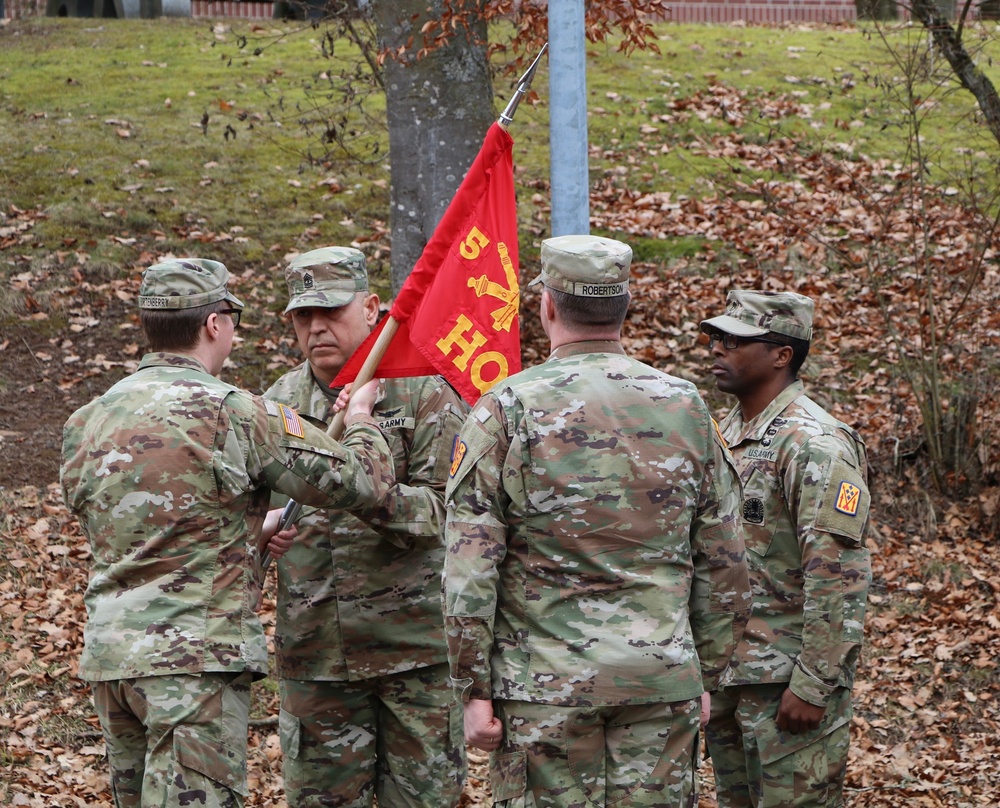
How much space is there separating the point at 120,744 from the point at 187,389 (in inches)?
48.3

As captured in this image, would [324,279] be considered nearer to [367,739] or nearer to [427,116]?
[367,739]

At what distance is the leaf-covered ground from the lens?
6.48 metres

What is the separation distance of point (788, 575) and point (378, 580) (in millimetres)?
1609

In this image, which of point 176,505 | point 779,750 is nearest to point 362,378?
point 176,505

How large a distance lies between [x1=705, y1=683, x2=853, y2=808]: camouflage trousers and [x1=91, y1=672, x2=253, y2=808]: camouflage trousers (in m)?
1.94

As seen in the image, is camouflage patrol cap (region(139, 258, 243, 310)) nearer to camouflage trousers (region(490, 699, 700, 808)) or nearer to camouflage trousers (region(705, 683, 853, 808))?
camouflage trousers (region(490, 699, 700, 808))

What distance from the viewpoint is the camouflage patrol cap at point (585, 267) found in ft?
12.2

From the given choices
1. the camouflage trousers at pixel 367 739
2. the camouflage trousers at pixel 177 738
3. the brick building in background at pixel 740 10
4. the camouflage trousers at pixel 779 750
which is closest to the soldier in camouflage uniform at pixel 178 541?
the camouflage trousers at pixel 177 738

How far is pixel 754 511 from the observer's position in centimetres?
468

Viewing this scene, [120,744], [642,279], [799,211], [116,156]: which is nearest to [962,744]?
[120,744]

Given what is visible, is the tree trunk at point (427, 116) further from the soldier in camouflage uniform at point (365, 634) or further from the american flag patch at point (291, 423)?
the american flag patch at point (291, 423)

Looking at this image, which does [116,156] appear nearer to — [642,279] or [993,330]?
[642,279]

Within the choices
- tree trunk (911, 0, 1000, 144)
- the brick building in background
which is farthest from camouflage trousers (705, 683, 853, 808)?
the brick building in background

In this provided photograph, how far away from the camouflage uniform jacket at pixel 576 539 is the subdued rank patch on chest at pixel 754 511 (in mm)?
984
